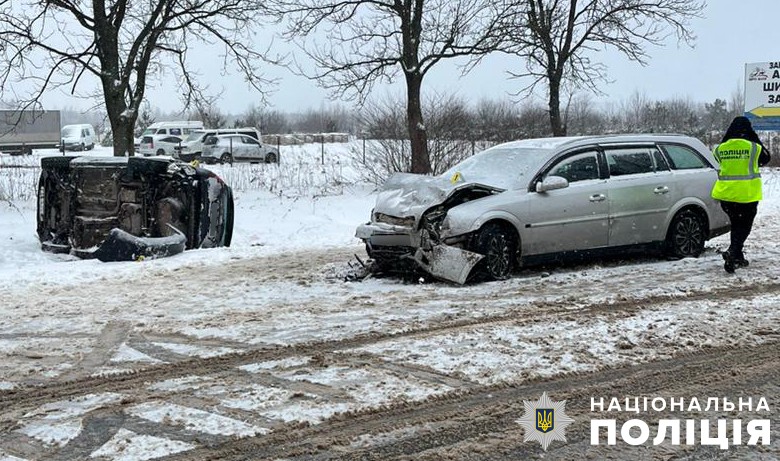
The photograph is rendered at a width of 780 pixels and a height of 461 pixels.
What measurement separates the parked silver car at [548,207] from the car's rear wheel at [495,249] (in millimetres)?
12

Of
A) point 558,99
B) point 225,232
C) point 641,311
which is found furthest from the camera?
point 558,99

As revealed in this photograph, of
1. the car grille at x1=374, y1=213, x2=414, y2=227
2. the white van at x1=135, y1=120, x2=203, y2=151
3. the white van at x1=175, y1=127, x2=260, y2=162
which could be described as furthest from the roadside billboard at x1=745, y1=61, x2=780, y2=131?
the white van at x1=135, y1=120, x2=203, y2=151

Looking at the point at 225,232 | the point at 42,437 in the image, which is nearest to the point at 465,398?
the point at 42,437

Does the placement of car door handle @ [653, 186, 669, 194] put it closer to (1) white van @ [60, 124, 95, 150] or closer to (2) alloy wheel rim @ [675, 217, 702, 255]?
(2) alloy wheel rim @ [675, 217, 702, 255]

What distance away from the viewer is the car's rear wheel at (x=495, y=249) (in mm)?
8703

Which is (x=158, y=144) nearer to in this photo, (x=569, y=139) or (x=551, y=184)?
(x=569, y=139)

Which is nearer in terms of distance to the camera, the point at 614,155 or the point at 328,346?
the point at 328,346

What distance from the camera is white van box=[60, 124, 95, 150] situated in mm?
52000

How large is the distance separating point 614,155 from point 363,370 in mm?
5754

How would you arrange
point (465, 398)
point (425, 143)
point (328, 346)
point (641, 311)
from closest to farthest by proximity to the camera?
point (465, 398)
point (328, 346)
point (641, 311)
point (425, 143)

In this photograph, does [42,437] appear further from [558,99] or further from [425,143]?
[558,99]

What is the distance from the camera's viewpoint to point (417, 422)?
4.49 metres

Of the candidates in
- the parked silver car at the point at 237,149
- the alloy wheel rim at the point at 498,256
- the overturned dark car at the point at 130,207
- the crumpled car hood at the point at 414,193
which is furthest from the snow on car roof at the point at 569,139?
the parked silver car at the point at 237,149

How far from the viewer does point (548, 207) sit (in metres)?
9.13
